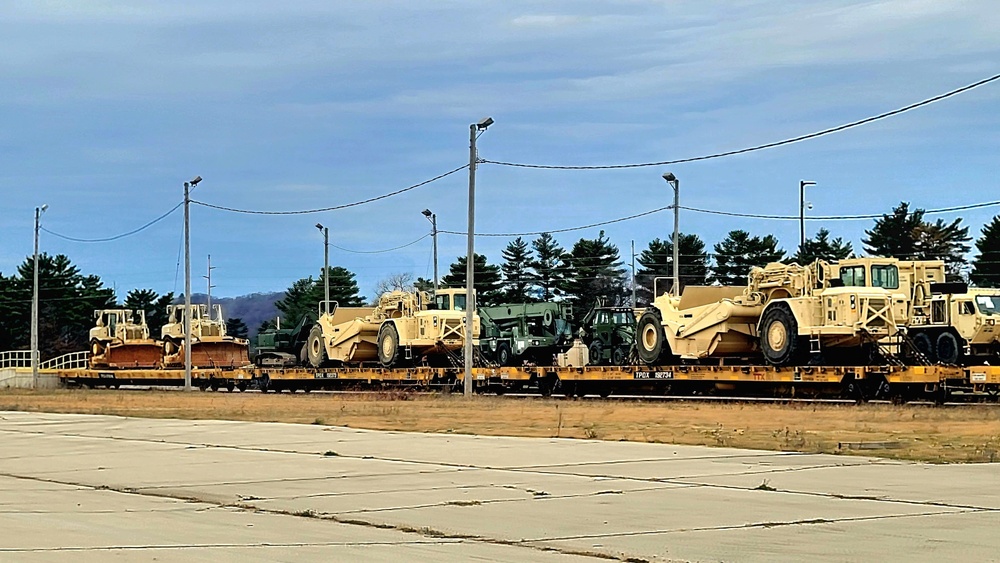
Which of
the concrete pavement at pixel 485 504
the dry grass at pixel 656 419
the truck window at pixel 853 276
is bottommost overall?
the concrete pavement at pixel 485 504

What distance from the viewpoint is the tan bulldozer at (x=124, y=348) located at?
66625mm

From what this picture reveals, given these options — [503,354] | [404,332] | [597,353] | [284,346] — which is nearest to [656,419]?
[597,353]

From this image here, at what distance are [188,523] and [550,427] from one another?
13674 millimetres

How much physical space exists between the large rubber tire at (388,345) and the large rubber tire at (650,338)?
35.0ft

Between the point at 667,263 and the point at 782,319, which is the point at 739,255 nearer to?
the point at 667,263

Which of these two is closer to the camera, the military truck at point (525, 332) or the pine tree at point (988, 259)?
the military truck at point (525, 332)

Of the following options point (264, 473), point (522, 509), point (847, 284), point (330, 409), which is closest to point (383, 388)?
point (330, 409)

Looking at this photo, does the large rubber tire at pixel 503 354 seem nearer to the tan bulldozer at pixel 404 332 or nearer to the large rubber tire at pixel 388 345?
the tan bulldozer at pixel 404 332

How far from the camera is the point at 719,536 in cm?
1127

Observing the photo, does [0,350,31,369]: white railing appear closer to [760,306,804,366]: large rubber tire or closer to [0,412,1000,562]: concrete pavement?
[760,306,804,366]: large rubber tire

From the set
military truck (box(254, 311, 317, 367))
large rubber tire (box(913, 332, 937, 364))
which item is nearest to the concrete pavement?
large rubber tire (box(913, 332, 937, 364))

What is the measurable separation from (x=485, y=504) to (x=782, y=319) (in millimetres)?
23874

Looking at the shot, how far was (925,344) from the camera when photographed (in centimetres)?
3816

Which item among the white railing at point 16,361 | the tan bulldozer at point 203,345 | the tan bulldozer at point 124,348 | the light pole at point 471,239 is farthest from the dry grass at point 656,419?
the white railing at point 16,361
